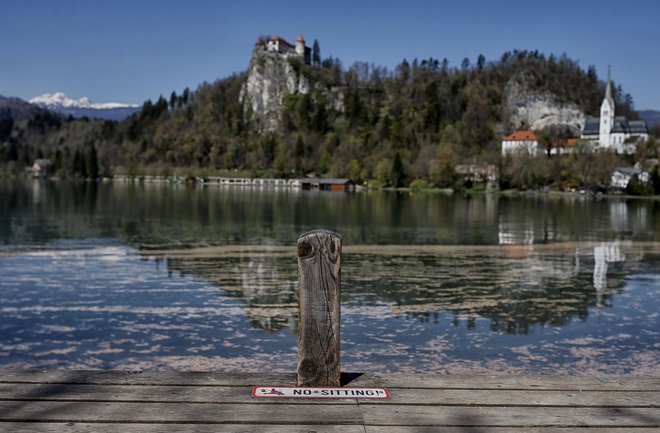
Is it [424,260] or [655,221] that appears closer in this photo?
[424,260]

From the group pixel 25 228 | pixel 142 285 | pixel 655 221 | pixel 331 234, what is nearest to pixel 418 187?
pixel 655 221

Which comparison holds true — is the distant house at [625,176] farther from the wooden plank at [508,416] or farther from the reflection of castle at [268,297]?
the wooden plank at [508,416]

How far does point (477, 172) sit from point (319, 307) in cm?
13834

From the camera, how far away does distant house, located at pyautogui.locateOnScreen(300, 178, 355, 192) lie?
158m

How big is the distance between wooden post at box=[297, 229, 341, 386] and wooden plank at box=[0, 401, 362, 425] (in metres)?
0.55

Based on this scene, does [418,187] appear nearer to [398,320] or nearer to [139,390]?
[398,320]

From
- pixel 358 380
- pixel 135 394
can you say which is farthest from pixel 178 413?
pixel 358 380

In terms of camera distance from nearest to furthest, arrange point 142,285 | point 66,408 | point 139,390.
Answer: point 66,408, point 139,390, point 142,285

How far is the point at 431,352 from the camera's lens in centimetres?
1180

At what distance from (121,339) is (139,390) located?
734cm

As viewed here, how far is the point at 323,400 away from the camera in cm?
548

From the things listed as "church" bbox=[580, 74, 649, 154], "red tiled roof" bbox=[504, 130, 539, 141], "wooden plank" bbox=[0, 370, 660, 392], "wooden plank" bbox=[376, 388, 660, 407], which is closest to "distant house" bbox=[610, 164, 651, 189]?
"red tiled roof" bbox=[504, 130, 539, 141]

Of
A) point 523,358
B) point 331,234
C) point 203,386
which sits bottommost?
point 523,358

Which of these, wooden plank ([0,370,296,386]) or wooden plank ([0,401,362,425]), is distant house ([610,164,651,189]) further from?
wooden plank ([0,401,362,425])
